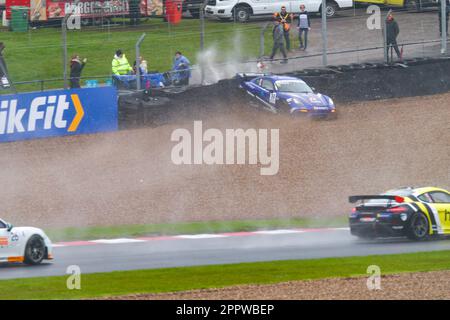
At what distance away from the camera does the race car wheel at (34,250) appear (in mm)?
16906

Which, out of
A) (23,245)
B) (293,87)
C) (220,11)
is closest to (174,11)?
(220,11)

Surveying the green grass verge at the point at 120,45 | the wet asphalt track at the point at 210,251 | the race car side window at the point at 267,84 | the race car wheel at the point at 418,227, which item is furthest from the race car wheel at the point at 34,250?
the green grass verge at the point at 120,45

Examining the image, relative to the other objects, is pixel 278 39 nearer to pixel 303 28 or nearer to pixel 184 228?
pixel 303 28

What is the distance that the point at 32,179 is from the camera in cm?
2573

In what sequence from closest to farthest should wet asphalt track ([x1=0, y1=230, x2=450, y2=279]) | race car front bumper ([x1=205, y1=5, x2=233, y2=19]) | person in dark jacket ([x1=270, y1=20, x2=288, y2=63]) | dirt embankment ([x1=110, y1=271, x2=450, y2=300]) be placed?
dirt embankment ([x1=110, y1=271, x2=450, y2=300]), wet asphalt track ([x1=0, y1=230, x2=450, y2=279]), person in dark jacket ([x1=270, y1=20, x2=288, y2=63]), race car front bumper ([x1=205, y1=5, x2=233, y2=19])

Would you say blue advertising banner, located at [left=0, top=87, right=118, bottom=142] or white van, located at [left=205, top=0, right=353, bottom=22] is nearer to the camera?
blue advertising banner, located at [left=0, top=87, right=118, bottom=142]

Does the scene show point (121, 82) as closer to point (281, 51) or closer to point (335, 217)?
point (281, 51)

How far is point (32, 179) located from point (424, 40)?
43.1ft

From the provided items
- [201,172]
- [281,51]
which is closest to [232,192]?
[201,172]

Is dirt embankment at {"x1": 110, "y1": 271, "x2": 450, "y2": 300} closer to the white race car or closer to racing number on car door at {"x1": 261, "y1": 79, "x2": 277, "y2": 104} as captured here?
the white race car

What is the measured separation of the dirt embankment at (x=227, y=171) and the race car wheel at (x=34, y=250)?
588cm

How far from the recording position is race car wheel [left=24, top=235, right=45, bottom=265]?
666 inches

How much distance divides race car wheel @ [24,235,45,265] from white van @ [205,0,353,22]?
19.1m

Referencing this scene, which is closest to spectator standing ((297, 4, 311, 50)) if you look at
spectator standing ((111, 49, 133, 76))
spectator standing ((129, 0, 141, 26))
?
spectator standing ((129, 0, 141, 26))
